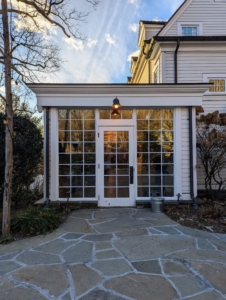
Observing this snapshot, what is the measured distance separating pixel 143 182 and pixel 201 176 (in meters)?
2.57

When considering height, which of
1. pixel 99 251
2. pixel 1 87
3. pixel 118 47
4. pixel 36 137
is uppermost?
pixel 118 47

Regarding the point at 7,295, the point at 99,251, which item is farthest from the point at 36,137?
the point at 7,295

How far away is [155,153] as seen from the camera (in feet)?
19.0

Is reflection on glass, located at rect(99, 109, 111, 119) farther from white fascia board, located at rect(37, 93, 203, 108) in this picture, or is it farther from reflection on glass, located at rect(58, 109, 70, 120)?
reflection on glass, located at rect(58, 109, 70, 120)

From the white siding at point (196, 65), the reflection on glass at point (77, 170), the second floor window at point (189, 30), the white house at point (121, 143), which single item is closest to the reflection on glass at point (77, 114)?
the white house at point (121, 143)

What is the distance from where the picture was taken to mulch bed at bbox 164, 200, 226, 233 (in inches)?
171

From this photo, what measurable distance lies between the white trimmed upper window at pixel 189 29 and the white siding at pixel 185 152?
4.49m

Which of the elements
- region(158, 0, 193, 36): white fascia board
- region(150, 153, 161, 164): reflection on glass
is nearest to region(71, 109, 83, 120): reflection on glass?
region(150, 153, 161, 164): reflection on glass

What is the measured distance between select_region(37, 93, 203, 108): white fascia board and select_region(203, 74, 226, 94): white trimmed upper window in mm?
2528

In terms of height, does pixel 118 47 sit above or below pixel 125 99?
above

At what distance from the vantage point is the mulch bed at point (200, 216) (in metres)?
4.35

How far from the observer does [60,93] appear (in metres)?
5.49

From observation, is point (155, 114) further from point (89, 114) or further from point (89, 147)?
point (89, 147)

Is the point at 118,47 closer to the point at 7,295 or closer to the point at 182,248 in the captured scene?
the point at 182,248
